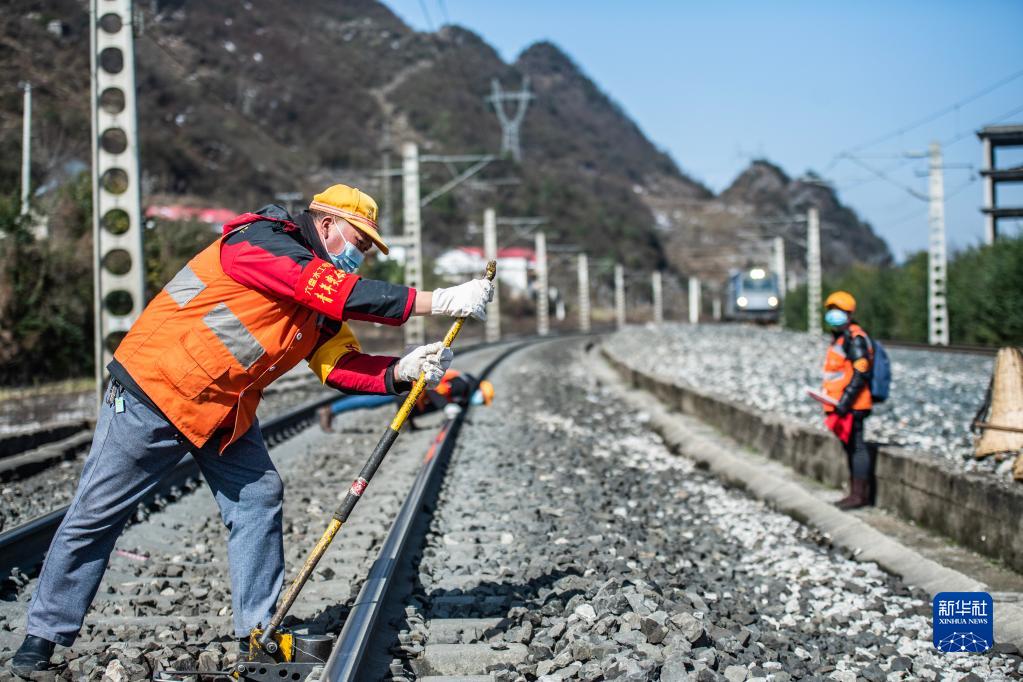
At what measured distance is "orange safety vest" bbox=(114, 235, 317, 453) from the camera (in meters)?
3.89

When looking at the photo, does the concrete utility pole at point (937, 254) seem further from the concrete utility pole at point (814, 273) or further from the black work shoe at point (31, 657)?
the black work shoe at point (31, 657)

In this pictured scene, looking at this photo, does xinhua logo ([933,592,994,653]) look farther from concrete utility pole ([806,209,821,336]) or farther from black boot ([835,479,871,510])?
concrete utility pole ([806,209,821,336])

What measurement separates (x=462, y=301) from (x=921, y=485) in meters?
4.83

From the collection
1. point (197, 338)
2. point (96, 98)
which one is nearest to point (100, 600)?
point (197, 338)

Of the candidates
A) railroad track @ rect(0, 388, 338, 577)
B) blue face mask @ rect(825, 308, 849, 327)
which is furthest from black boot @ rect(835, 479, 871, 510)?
railroad track @ rect(0, 388, 338, 577)

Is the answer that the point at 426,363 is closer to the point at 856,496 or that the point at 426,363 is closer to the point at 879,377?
the point at 879,377

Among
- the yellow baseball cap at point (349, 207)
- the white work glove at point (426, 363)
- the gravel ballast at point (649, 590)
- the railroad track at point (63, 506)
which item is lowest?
the gravel ballast at point (649, 590)

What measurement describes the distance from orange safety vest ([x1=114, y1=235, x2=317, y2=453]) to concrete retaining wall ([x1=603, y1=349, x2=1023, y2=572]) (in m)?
4.45

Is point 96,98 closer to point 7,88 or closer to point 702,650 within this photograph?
point 702,650

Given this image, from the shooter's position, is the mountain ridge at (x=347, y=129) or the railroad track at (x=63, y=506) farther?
the mountain ridge at (x=347, y=129)

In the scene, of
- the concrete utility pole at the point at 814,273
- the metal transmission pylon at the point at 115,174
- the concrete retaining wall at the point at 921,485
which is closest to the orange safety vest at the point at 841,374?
the concrete retaining wall at the point at 921,485

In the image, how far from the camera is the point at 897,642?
204 inches

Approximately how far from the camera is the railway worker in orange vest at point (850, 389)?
8016mm

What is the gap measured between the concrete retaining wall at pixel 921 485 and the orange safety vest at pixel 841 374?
19.3 inches
